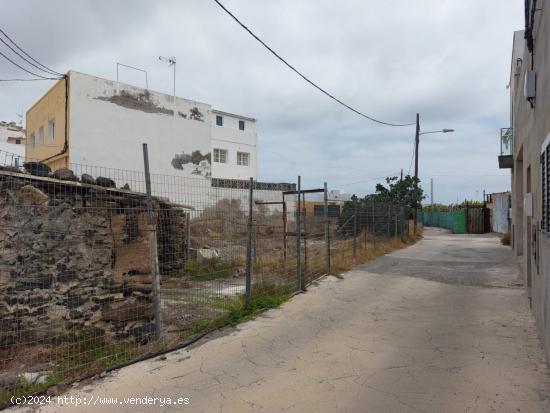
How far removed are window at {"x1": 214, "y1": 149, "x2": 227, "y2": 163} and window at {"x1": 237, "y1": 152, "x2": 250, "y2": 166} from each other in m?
1.38

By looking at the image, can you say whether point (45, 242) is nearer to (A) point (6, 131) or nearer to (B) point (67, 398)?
(B) point (67, 398)

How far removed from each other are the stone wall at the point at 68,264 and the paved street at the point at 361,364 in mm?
1540

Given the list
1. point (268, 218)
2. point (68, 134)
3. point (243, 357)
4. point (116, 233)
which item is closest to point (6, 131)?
point (68, 134)

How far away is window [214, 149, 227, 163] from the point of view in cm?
3788

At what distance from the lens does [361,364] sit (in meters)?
4.68

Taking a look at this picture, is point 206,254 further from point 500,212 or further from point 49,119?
point 500,212

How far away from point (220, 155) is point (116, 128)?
18.5 m

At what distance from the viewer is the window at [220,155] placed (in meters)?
37.9

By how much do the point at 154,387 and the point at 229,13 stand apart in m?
5.73

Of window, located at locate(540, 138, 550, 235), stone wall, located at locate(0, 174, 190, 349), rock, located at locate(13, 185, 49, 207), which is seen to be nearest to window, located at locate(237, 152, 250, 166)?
stone wall, located at locate(0, 174, 190, 349)

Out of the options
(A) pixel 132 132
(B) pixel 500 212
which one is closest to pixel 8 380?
(A) pixel 132 132

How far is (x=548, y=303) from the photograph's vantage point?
440 cm

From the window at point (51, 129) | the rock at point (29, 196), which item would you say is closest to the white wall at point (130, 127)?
the window at point (51, 129)

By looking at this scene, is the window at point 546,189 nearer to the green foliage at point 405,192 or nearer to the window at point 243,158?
the green foliage at point 405,192
